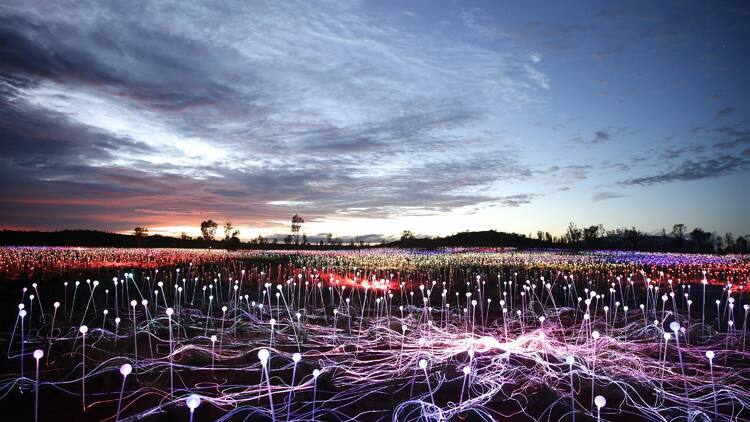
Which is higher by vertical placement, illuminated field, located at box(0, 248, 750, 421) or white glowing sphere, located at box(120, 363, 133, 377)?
white glowing sphere, located at box(120, 363, 133, 377)

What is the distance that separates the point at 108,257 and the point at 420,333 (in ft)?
79.3

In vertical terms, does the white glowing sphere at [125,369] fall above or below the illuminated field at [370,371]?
above

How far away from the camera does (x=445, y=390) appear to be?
19.2ft

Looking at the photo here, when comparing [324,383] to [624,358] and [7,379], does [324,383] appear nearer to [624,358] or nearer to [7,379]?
[7,379]

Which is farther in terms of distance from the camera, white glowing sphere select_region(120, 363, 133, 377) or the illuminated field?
the illuminated field

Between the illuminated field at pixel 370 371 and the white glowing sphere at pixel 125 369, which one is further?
the illuminated field at pixel 370 371

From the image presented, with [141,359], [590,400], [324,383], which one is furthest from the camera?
[141,359]

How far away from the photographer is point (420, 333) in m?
8.73

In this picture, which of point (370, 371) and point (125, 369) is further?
point (370, 371)

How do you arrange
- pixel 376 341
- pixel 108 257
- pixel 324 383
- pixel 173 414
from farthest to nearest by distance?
pixel 108 257 → pixel 376 341 → pixel 324 383 → pixel 173 414

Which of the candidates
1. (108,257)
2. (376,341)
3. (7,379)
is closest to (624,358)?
(376,341)

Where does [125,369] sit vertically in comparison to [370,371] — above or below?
above

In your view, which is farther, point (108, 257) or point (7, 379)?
point (108, 257)

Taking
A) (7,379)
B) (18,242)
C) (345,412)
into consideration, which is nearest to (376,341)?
(345,412)
